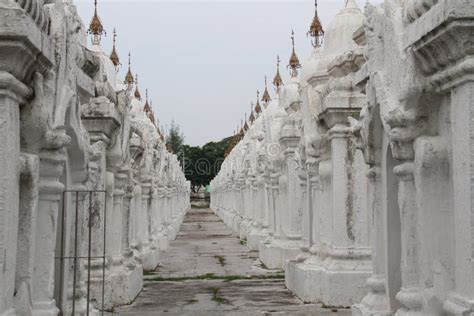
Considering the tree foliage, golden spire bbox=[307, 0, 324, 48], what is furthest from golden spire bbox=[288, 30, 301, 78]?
the tree foliage

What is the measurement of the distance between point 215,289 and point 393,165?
21.9ft

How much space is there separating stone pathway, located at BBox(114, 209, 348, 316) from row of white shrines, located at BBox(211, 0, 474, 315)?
1.69 ft

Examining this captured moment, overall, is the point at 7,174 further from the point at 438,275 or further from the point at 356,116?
the point at 356,116

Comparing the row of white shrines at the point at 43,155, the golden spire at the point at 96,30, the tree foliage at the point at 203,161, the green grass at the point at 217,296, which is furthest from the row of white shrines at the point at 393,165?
the tree foliage at the point at 203,161

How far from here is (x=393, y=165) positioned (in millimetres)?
6320

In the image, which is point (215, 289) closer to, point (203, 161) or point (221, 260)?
point (221, 260)

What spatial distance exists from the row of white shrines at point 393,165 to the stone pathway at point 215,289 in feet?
1.69

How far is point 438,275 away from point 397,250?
1.32 meters

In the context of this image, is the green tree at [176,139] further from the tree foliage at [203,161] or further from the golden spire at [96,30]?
the golden spire at [96,30]

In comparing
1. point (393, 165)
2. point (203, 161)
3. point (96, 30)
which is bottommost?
point (393, 165)

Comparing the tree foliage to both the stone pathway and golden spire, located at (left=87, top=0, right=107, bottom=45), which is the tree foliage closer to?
the stone pathway

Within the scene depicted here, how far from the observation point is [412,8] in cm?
519

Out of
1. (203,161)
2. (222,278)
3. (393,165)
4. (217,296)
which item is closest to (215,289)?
(217,296)

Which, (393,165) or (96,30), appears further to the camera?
(96,30)
